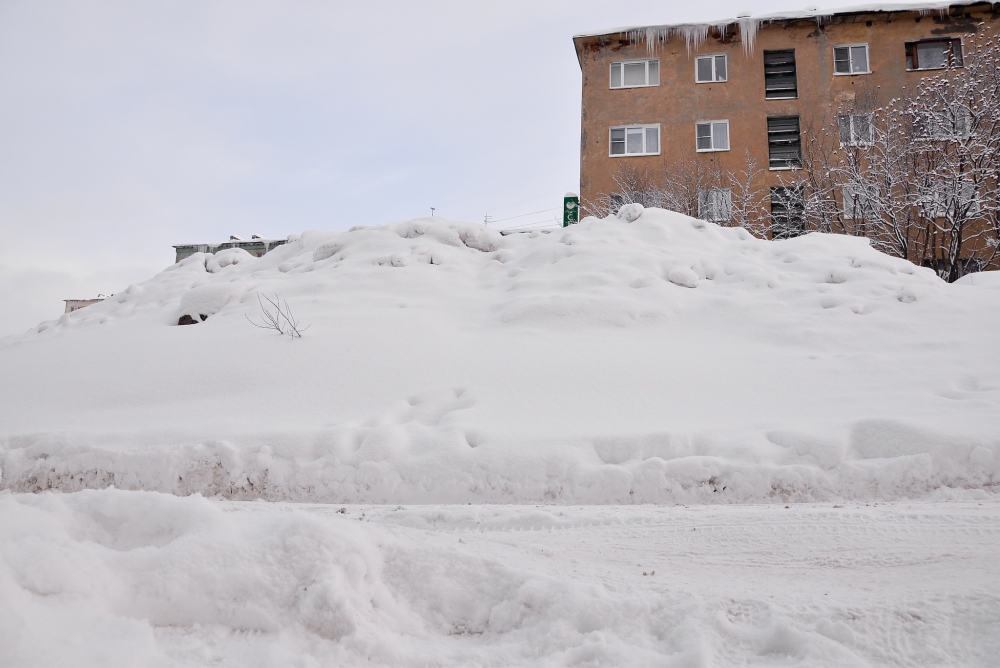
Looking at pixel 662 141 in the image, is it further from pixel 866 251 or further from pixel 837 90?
pixel 866 251

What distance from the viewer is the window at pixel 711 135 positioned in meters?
17.5

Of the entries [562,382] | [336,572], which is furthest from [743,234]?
[336,572]

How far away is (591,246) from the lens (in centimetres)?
751

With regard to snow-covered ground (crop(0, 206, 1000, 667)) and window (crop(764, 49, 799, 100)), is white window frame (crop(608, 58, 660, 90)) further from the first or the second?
snow-covered ground (crop(0, 206, 1000, 667))

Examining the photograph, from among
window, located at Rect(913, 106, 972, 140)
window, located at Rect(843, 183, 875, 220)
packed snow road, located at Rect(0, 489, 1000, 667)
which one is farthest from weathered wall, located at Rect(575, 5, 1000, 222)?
packed snow road, located at Rect(0, 489, 1000, 667)

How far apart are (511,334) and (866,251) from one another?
512 centimetres

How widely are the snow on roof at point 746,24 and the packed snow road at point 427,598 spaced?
18.4 metres

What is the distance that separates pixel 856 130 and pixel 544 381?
13473 mm

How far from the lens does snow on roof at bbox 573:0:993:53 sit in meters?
16.7

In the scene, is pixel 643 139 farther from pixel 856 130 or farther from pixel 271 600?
pixel 271 600

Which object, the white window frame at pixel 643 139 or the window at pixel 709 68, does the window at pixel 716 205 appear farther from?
the window at pixel 709 68

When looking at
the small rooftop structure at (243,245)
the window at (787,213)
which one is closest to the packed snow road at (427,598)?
the window at (787,213)

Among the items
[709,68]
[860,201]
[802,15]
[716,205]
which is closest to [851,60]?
[802,15]

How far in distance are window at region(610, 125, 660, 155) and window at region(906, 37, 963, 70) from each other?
7.29 metres
